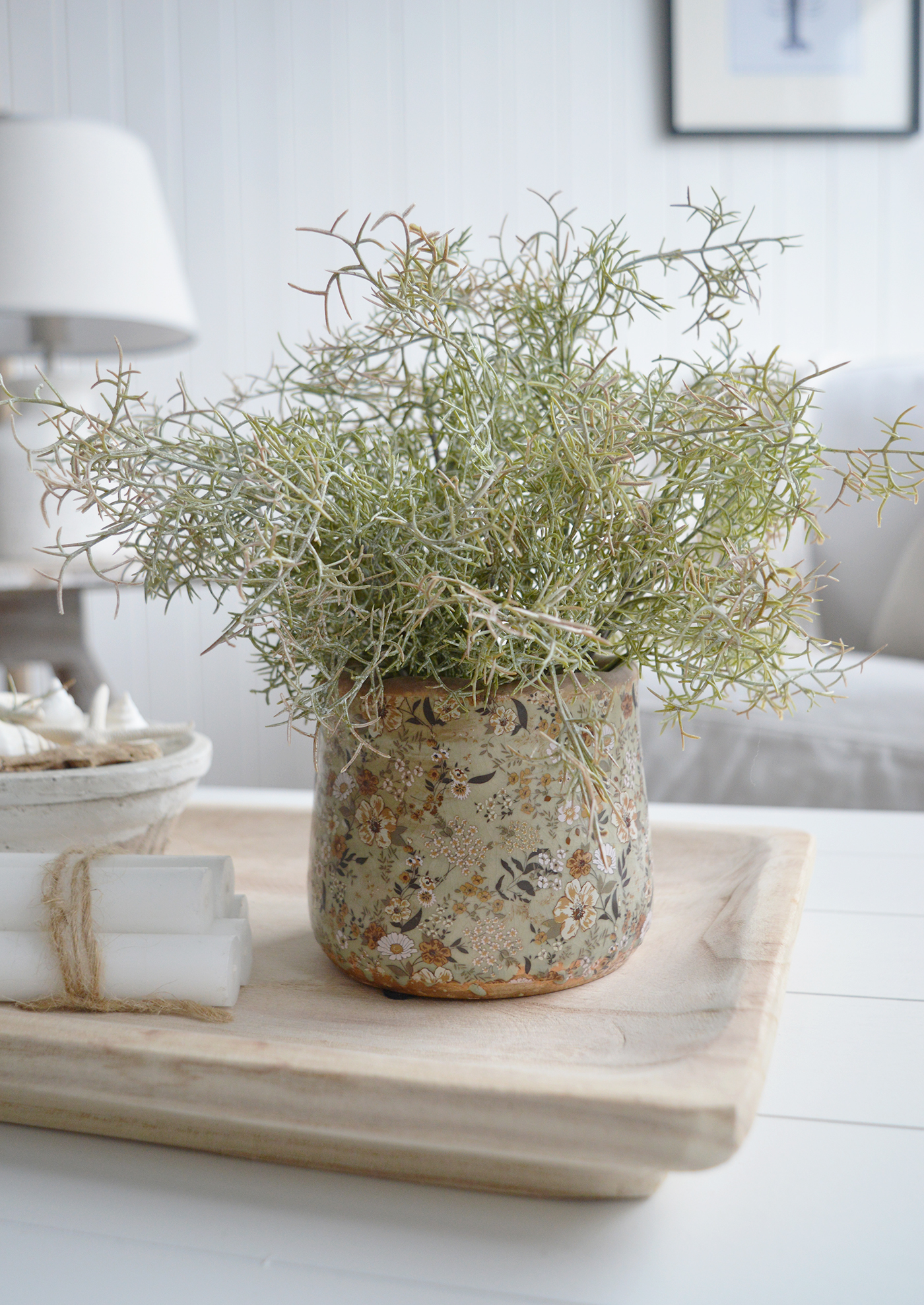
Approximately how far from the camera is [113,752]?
52 cm

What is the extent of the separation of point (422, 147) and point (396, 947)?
6.47 feet

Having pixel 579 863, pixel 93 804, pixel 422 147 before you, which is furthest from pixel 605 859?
pixel 422 147

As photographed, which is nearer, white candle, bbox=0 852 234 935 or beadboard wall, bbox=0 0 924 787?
white candle, bbox=0 852 234 935

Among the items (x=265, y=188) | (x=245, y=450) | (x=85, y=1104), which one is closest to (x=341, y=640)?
(x=245, y=450)

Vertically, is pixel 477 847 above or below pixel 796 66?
below

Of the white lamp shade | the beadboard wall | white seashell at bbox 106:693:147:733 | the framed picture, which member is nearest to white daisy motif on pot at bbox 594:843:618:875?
white seashell at bbox 106:693:147:733

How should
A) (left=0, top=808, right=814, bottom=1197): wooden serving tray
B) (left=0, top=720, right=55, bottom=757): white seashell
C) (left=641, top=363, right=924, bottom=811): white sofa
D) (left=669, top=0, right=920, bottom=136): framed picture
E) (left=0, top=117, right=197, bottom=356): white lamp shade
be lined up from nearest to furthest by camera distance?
(left=0, top=808, right=814, bottom=1197): wooden serving tray < (left=0, top=720, right=55, bottom=757): white seashell < (left=641, top=363, right=924, bottom=811): white sofa < (left=0, top=117, right=197, bottom=356): white lamp shade < (left=669, top=0, right=920, bottom=136): framed picture

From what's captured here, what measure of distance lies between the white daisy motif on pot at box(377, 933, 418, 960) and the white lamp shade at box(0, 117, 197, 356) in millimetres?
1127

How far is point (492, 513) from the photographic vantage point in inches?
14.1

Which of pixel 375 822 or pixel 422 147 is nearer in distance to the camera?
pixel 375 822

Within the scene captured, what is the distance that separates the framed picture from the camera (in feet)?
6.19

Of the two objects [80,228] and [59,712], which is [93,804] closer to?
[59,712]

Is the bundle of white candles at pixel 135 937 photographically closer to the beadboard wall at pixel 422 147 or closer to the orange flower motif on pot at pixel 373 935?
the orange flower motif on pot at pixel 373 935

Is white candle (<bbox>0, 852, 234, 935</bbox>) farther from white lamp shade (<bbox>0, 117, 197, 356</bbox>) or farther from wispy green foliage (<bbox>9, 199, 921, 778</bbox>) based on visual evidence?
white lamp shade (<bbox>0, 117, 197, 356</bbox>)
